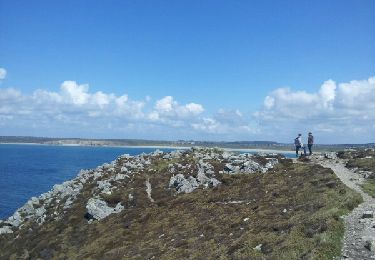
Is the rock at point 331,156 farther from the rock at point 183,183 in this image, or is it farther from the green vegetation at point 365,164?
the rock at point 183,183

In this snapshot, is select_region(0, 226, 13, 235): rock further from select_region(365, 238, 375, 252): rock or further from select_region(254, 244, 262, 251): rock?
select_region(365, 238, 375, 252): rock

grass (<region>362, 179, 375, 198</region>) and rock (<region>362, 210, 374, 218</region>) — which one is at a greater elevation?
grass (<region>362, 179, 375, 198</region>)

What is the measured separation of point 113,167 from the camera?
226 ft

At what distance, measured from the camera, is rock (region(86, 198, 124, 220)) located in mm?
49312

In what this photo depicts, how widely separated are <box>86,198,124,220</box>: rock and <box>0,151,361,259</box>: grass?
1069 millimetres

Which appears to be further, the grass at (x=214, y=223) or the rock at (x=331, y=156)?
the rock at (x=331, y=156)

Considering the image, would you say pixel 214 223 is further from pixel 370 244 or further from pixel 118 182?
pixel 118 182

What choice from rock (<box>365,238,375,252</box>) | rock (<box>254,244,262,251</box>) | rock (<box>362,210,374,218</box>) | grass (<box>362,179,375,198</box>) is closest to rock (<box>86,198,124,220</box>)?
grass (<box>362,179,375,198</box>)

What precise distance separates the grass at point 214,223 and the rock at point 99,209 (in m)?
1.07

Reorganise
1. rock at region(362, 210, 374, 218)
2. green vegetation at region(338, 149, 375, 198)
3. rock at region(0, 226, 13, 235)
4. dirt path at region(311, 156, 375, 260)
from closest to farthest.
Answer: dirt path at region(311, 156, 375, 260) < rock at region(362, 210, 374, 218) < green vegetation at region(338, 149, 375, 198) < rock at region(0, 226, 13, 235)

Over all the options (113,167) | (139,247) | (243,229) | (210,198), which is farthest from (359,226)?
(113,167)

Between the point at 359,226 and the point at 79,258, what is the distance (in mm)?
26976

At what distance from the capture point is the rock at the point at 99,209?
49.3 metres

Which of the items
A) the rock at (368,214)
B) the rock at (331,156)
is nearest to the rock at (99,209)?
the rock at (331,156)
